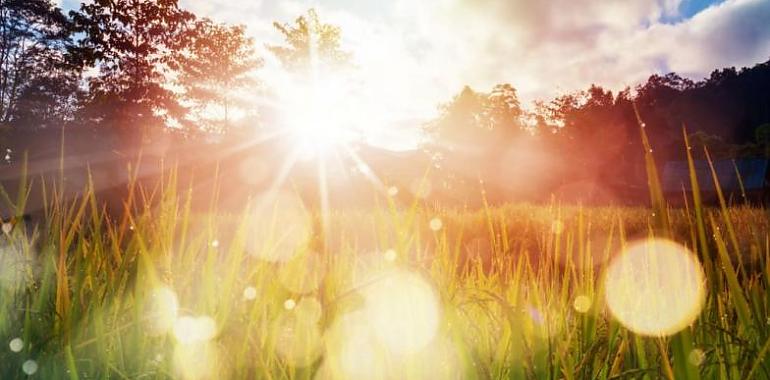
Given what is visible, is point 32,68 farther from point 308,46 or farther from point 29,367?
point 29,367

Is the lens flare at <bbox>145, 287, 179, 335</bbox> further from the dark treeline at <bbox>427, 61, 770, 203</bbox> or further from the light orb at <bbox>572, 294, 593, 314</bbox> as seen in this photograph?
the dark treeline at <bbox>427, 61, 770, 203</bbox>

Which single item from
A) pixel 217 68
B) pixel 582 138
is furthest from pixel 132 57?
pixel 582 138

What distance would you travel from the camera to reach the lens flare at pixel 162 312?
1.50m

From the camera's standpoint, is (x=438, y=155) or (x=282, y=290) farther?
(x=438, y=155)

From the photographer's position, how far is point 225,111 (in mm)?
33594

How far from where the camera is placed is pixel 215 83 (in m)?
31.3

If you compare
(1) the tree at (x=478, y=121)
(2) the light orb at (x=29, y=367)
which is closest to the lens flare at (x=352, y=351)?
(2) the light orb at (x=29, y=367)

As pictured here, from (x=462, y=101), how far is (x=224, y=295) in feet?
161

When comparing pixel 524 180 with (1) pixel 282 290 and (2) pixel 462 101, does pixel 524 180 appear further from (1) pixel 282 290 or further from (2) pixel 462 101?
(1) pixel 282 290

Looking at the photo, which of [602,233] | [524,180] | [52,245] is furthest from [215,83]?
[52,245]

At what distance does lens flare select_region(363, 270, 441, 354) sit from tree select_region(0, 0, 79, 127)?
33780 millimetres

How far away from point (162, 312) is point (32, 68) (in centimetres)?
4165

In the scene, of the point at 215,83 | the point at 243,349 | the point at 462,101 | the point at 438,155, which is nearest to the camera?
the point at 243,349

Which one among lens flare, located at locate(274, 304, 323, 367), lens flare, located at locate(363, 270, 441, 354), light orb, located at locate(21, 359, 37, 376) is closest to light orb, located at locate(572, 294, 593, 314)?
lens flare, located at locate(363, 270, 441, 354)
